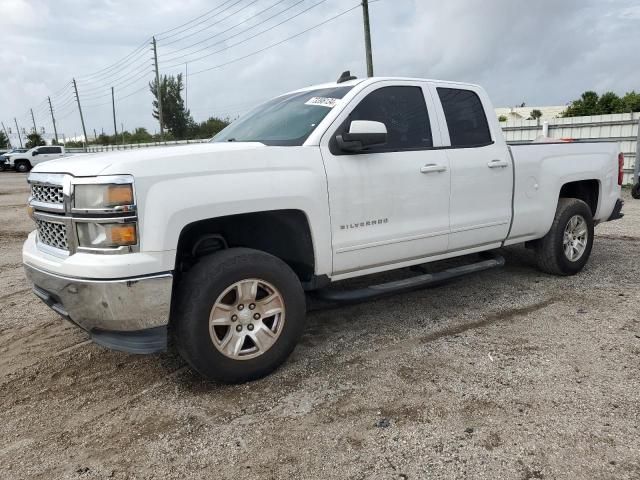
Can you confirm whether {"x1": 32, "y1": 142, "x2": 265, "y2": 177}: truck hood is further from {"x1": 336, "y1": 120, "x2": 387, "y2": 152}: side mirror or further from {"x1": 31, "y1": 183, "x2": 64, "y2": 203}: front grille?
{"x1": 336, "y1": 120, "x2": 387, "y2": 152}: side mirror

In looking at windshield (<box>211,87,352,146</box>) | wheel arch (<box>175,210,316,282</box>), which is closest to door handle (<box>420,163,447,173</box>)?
windshield (<box>211,87,352,146</box>)

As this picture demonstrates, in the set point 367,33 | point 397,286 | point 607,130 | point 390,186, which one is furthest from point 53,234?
point 367,33

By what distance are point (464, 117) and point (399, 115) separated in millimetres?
803

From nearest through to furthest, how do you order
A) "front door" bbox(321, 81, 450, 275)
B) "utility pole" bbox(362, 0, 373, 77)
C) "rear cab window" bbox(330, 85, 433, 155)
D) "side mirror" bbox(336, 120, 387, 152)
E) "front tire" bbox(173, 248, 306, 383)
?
1. "front tire" bbox(173, 248, 306, 383)
2. "side mirror" bbox(336, 120, 387, 152)
3. "front door" bbox(321, 81, 450, 275)
4. "rear cab window" bbox(330, 85, 433, 155)
5. "utility pole" bbox(362, 0, 373, 77)

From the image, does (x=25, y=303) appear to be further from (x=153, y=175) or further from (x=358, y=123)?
(x=358, y=123)

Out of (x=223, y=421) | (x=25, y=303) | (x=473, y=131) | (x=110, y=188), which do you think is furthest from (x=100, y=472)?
(x=473, y=131)

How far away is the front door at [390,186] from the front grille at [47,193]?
5.48ft

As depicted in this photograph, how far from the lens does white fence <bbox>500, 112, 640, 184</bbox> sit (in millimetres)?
13312

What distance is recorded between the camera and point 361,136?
139 inches

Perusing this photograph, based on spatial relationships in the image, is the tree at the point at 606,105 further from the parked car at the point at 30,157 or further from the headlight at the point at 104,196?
the parked car at the point at 30,157

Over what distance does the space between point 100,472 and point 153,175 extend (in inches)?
60.6

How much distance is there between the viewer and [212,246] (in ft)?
11.5

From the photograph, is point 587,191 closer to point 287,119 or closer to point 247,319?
point 287,119

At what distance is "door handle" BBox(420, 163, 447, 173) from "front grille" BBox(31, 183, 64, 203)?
2.53 meters
